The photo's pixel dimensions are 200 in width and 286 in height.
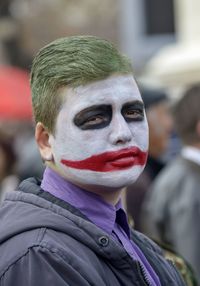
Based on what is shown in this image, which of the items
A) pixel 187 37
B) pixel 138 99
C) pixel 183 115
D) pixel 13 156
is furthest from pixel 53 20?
pixel 138 99

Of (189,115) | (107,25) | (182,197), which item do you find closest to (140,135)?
(182,197)

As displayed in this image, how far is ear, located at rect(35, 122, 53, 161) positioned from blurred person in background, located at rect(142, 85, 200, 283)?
224 centimetres

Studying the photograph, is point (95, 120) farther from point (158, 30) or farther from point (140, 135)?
point (158, 30)

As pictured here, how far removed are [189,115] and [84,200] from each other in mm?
2769

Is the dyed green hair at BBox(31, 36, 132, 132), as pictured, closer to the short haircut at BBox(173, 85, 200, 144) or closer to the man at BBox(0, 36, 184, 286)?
the man at BBox(0, 36, 184, 286)

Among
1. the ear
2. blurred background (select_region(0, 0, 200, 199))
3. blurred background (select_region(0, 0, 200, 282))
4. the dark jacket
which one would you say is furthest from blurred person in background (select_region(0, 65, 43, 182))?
the dark jacket

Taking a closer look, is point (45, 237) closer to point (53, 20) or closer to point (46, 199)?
point (46, 199)

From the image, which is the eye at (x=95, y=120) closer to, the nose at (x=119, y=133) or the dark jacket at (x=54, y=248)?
the nose at (x=119, y=133)

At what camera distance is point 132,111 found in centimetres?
293

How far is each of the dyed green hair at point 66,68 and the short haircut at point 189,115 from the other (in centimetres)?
267

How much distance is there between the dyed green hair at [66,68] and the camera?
2.80 meters

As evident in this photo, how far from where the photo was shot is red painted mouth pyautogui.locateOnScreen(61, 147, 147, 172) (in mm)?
2883

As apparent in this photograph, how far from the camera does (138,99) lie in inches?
116

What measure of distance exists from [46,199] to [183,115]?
9.24 feet
